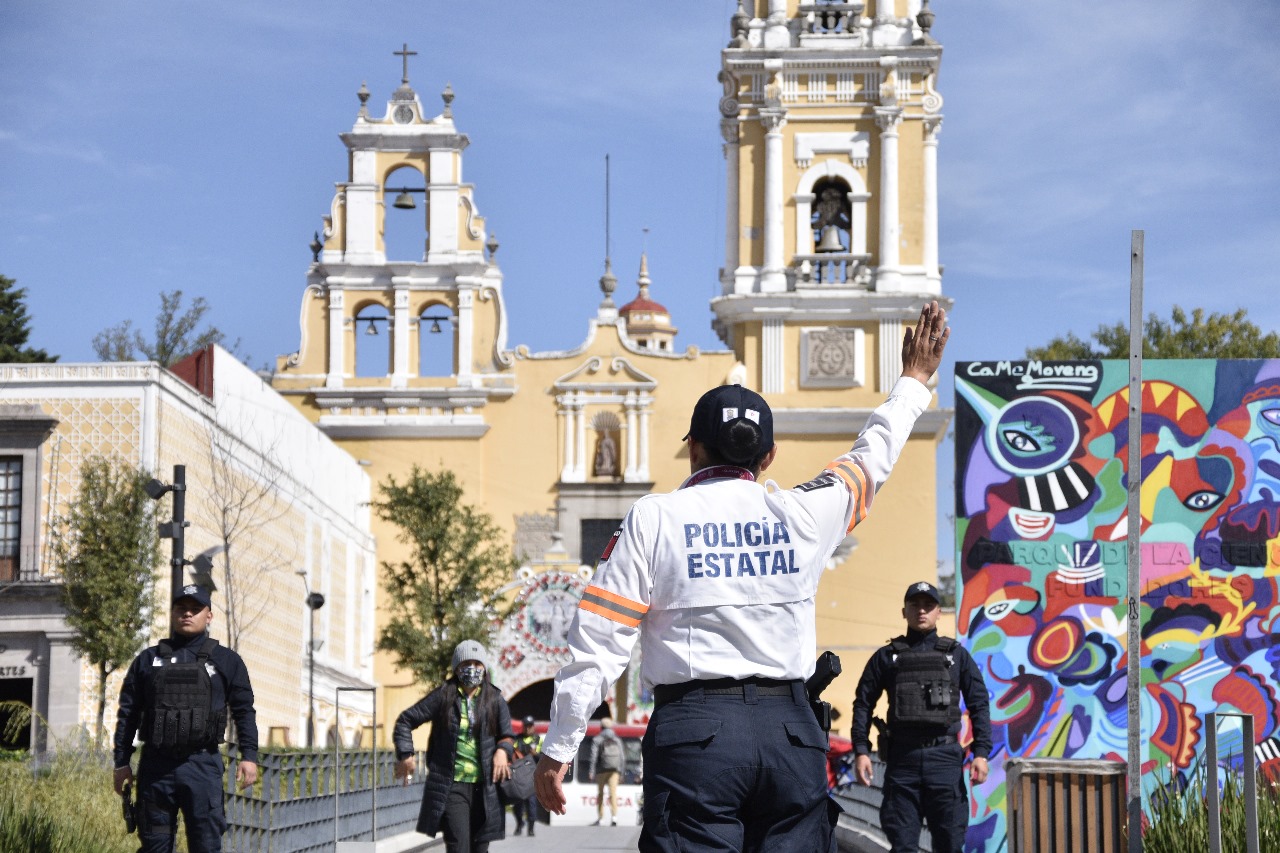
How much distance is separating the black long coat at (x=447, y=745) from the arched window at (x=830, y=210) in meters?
41.7

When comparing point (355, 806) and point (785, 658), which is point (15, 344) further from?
point (785, 658)

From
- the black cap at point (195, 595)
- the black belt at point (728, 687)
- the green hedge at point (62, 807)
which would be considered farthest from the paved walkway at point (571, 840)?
the black belt at point (728, 687)

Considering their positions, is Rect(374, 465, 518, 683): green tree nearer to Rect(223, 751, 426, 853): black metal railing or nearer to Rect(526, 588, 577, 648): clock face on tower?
Rect(526, 588, 577, 648): clock face on tower

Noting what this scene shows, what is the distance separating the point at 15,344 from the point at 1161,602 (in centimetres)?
5684

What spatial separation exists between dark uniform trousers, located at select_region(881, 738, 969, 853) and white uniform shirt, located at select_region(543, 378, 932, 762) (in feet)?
18.5

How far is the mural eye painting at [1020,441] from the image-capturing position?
595 inches

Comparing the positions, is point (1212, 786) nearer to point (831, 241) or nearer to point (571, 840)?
point (571, 840)

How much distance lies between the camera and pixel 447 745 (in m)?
12.9

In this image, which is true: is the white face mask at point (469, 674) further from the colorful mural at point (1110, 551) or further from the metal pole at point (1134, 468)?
the metal pole at point (1134, 468)

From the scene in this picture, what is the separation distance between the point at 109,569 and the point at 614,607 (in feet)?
96.5

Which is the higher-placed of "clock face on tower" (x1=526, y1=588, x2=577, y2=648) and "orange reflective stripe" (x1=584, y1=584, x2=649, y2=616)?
"orange reflective stripe" (x1=584, y1=584, x2=649, y2=616)

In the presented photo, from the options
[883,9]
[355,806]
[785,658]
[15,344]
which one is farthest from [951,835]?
[15,344]

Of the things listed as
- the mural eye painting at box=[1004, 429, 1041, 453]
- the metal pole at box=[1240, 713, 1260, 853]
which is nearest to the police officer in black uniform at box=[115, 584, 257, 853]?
the metal pole at box=[1240, 713, 1260, 853]

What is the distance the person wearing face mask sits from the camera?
502 inches
